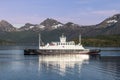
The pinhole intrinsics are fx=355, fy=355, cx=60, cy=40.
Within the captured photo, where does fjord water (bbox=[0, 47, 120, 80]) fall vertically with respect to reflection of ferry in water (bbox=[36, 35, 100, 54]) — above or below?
below

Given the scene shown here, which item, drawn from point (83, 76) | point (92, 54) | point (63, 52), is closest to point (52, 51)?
point (63, 52)

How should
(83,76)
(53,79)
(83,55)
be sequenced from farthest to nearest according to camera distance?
1. (83,55)
2. (83,76)
3. (53,79)

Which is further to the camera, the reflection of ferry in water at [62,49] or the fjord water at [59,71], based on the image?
the reflection of ferry in water at [62,49]

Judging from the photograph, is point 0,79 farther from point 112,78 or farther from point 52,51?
point 52,51

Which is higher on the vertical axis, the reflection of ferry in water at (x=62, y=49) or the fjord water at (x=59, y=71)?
the reflection of ferry in water at (x=62, y=49)

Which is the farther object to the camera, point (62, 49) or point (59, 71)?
point (62, 49)

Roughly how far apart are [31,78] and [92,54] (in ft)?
325

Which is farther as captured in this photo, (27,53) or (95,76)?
(27,53)

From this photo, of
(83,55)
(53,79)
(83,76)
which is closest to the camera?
(53,79)

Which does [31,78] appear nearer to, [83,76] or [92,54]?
[83,76]

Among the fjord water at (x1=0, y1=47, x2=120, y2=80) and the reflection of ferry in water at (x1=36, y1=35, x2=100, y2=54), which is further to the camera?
the reflection of ferry in water at (x1=36, y1=35, x2=100, y2=54)

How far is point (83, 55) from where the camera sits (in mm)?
158750

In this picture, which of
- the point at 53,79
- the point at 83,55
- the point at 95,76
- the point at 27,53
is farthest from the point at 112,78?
the point at 27,53

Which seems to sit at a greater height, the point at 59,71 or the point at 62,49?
the point at 62,49
